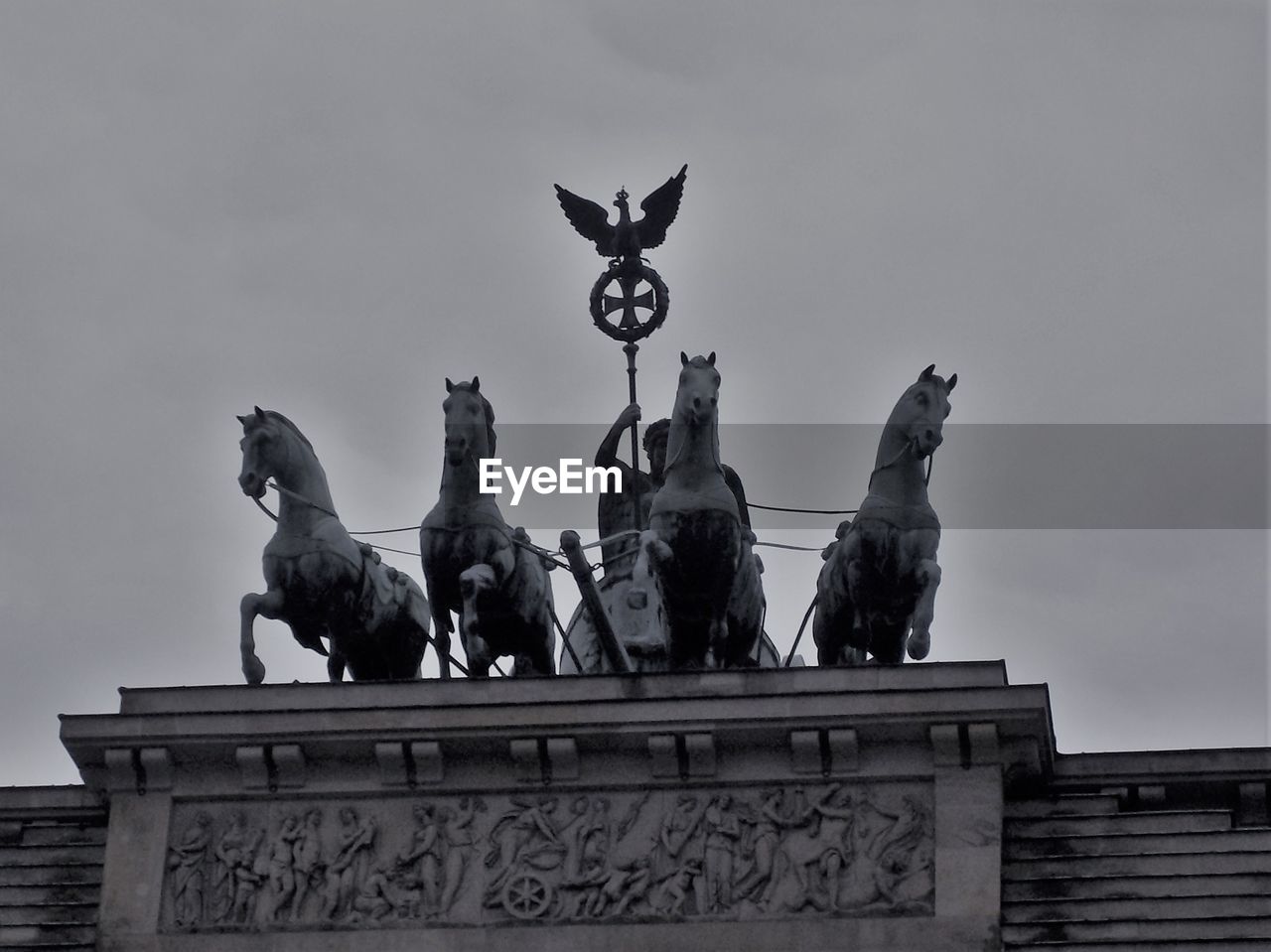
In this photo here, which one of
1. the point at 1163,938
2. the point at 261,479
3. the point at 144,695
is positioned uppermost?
the point at 261,479

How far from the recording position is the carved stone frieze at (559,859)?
28766 mm

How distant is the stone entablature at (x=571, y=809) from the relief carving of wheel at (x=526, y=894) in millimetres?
17

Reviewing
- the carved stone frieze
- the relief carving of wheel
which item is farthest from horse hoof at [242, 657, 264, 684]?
the relief carving of wheel

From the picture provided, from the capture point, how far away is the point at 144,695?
98.9 feet

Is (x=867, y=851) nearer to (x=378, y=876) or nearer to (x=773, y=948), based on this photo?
(x=773, y=948)

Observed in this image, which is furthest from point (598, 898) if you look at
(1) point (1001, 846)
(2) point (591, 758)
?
(1) point (1001, 846)

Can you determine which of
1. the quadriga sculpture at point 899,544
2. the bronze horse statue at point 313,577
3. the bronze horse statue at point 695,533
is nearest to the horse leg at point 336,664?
the bronze horse statue at point 313,577

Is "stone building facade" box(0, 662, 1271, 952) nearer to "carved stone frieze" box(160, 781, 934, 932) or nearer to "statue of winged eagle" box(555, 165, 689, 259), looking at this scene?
"carved stone frieze" box(160, 781, 934, 932)

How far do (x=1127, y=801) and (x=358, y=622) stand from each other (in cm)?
645

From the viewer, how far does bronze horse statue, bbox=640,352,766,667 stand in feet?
100

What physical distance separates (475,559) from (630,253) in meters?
5.02

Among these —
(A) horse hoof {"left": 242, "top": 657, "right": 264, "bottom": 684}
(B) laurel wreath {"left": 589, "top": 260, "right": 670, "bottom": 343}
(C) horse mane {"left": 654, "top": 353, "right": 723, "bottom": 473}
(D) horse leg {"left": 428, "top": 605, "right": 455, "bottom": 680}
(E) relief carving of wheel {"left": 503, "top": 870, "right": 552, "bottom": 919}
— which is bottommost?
(E) relief carving of wheel {"left": 503, "top": 870, "right": 552, "bottom": 919}

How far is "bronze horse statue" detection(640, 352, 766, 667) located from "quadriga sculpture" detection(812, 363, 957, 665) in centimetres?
92

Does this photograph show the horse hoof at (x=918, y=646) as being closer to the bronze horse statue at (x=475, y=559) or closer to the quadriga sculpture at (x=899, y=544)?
the quadriga sculpture at (x=899, y=544)
